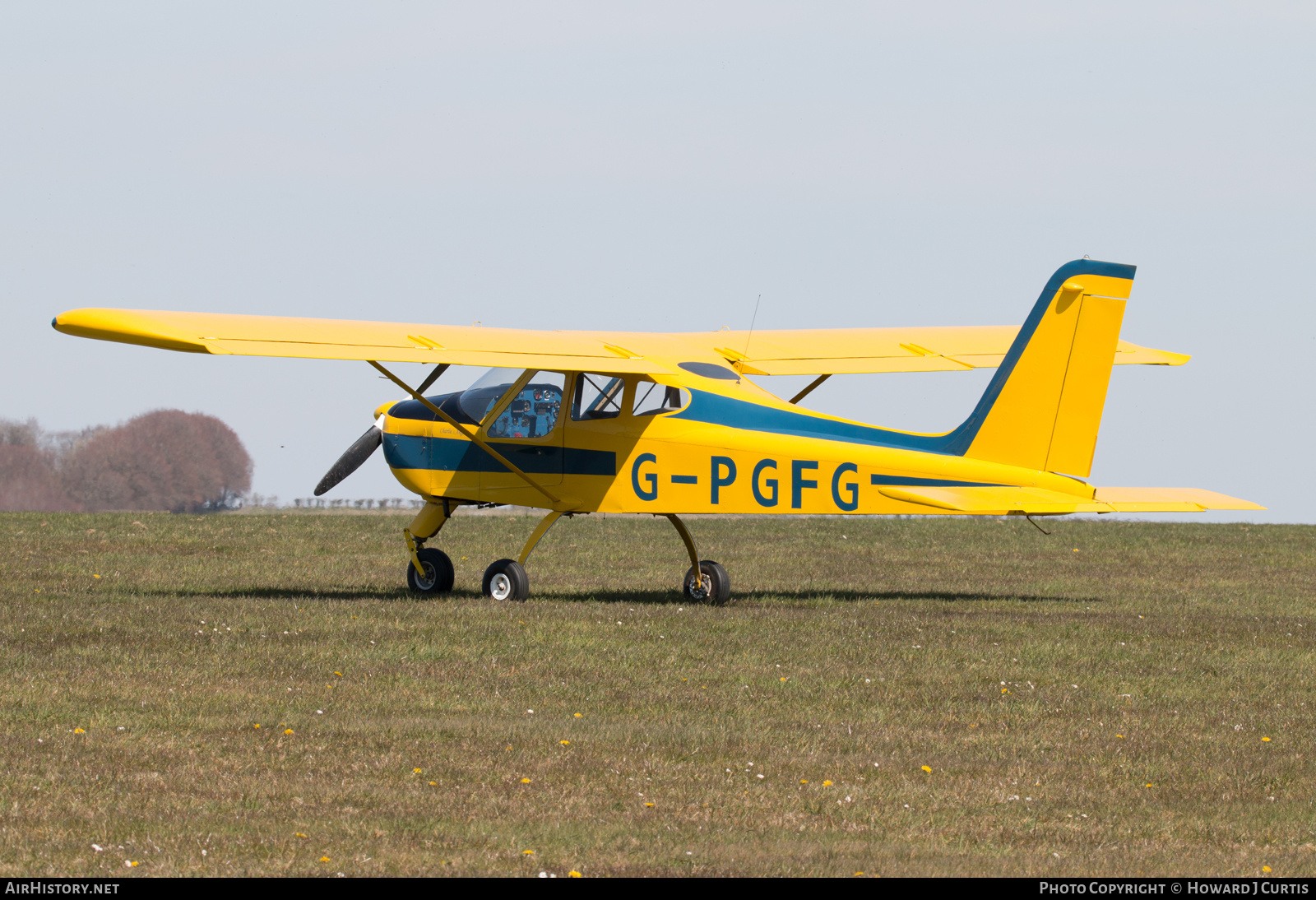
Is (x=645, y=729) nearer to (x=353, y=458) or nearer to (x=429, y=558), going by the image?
(x=429, y=558)

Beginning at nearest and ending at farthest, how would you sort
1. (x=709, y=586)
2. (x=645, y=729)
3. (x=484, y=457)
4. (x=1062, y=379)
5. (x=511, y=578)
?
(x=645, y=729) < (x=1062, y=379) < (x=511, y=578) < (x=709, y=586) < (x=484, y=457)

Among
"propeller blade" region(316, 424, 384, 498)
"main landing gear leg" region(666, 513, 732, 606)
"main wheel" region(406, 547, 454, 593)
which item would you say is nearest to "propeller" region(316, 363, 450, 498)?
"propeller blade" region(316, 424, 384, 498)


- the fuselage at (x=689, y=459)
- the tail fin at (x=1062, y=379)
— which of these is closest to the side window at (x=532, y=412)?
the fuselage at (x=689, y=459)

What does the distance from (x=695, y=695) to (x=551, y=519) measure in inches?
252

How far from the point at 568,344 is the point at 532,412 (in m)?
0.88

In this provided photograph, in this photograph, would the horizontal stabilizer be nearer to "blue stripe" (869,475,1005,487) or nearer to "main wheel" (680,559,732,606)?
"blue stripe" (869,475,1005,487)

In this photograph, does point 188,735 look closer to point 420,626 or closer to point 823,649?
point 420,626

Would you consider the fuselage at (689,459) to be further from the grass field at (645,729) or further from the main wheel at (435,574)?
the grass field at (645,729)

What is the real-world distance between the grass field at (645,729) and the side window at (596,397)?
2.14 m

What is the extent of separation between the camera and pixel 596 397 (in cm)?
1711

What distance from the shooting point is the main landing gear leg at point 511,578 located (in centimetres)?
1688

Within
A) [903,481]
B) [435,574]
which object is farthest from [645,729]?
[435,574]

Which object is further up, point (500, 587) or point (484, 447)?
point (484, 447)

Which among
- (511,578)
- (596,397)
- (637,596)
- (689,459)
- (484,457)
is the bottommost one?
(637,596)
